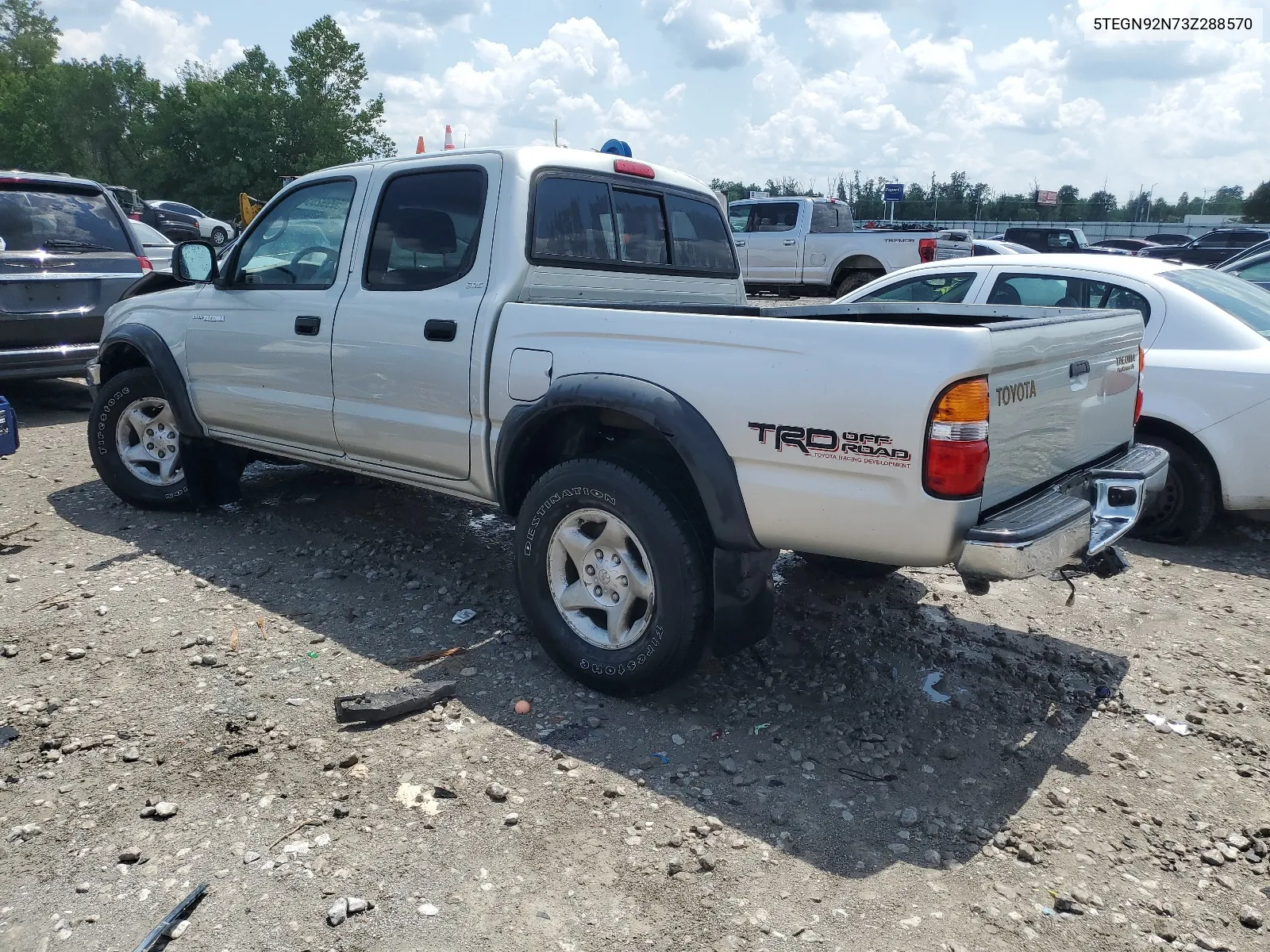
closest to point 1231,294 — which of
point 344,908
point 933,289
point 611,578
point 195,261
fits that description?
point 933,289

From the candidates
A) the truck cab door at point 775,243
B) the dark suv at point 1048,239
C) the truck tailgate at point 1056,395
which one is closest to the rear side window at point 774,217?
the truck cab door at point 775,243

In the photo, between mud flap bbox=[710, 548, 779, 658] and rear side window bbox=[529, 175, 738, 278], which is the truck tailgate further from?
rear side window bbox=[529, 175, 738, 278]

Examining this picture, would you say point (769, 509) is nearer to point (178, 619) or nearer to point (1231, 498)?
point (178, 619)

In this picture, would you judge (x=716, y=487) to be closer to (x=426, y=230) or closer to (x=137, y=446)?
(x=426, y=230)

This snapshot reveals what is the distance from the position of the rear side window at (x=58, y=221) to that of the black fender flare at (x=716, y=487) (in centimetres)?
675

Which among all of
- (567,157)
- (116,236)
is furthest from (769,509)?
(116,236)

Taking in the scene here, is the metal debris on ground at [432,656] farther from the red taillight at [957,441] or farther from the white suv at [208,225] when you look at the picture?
the white suv at [208,225]

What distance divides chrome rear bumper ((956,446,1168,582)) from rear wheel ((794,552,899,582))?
49.1 inches

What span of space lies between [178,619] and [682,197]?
3147 mm

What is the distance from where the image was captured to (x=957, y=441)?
2850 mm

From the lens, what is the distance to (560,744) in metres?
3.38

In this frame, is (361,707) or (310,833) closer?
(310,833)

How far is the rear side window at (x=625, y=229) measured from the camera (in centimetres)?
424

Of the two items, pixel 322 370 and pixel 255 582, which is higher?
pixel 322 370
